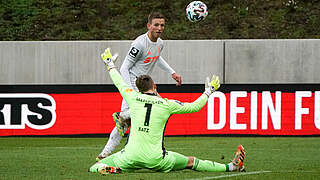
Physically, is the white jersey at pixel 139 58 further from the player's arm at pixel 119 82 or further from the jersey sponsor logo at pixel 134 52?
the player's arm at pixel 119 82

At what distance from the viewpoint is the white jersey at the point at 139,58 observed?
30.9 feet

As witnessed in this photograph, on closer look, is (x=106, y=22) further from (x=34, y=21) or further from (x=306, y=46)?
(x=306, y=46)

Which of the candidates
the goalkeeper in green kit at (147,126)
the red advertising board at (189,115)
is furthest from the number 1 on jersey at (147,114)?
the red advertising board at (189,115)

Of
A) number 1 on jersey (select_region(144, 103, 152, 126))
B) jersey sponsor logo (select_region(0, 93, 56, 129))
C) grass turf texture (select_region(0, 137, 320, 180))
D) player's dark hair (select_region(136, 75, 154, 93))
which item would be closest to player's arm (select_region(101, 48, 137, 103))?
player's dark hair (select_region(136, 75, 154, 93))

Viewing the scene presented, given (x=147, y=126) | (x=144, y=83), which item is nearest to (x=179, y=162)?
(x=147, y=126)

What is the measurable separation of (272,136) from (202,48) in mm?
3369

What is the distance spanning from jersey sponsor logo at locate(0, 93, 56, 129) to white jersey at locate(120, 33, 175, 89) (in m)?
9.25

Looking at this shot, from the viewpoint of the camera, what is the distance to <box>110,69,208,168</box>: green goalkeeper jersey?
7.90 m

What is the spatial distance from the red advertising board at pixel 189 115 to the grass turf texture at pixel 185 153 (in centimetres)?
63

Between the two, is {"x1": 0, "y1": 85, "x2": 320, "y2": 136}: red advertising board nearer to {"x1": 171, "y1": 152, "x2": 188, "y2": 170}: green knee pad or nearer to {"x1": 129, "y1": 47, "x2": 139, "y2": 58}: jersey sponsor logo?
{"x1": 129, "y1": 47, "x2": 139, "y2": 58}: jersey sponsor logo

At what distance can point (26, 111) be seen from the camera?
18406 millimetres

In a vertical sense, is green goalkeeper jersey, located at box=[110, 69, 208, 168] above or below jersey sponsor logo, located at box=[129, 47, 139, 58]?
below

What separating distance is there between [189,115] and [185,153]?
5.81 metres

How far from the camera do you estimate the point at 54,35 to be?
23812 millimetres
